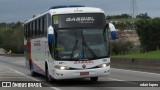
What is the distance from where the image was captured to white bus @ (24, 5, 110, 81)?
1952 cm

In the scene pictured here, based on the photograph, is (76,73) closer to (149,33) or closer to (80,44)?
(80,44)

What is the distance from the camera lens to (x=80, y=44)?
1975 centimetres

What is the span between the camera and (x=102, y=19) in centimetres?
2045

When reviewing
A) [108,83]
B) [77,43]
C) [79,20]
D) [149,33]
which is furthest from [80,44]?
[149,33]

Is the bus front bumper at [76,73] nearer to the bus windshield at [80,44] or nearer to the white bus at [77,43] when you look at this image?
the white bus at [77,43]

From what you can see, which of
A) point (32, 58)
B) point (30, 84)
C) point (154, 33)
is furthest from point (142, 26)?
point (30, 84)

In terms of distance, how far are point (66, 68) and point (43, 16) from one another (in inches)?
164

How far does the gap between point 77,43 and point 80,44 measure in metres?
0.13

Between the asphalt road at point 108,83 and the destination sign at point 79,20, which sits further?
the destination sign at point 79,20

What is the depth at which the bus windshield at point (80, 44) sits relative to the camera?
64.3 feet

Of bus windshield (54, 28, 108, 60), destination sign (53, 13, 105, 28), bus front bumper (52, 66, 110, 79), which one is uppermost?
destination sign (53, 13, 105, 28)

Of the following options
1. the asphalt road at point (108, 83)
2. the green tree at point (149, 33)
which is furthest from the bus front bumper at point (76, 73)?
the green tree at point (149, 33)

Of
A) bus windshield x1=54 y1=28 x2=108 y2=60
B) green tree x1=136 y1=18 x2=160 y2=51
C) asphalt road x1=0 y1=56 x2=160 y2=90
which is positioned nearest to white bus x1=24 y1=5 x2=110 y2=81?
bus windshield x1=54 y1=28 x2=108 y2=60

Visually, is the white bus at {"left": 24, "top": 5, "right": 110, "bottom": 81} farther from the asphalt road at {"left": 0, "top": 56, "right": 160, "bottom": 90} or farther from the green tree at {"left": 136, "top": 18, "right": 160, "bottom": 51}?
the green tree at {"left": 136, "top": 18, "right": 160, "bottom": 51}
